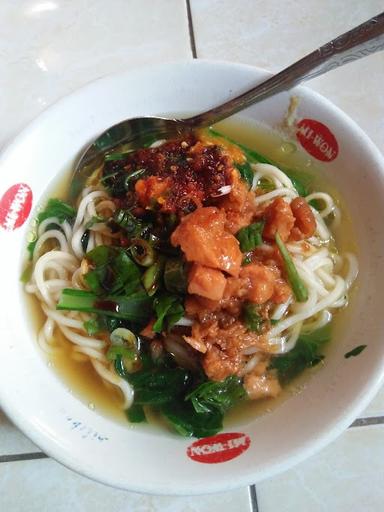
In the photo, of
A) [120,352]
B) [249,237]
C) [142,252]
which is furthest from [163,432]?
[249,237]

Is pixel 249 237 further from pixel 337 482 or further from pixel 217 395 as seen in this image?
pixel 337 482

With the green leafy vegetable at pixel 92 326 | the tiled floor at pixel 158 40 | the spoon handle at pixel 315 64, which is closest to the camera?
the spoon handle at pixel 315 64

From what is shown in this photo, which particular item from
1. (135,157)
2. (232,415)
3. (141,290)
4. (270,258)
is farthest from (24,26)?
(232,415)

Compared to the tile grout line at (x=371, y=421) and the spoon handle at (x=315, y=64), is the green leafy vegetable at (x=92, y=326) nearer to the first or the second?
the spoon handle at (x=315, y=64)

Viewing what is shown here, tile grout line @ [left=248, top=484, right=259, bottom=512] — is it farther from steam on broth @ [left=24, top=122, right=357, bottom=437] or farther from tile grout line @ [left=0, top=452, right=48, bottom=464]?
tile grout line @ [left=0, top=452, right=48, bottom=464]

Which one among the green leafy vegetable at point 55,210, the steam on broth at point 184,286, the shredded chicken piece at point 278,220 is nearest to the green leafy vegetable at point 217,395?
the steam on broth at point 184,286

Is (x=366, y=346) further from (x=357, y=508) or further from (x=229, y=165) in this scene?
(x=229, y=165)
